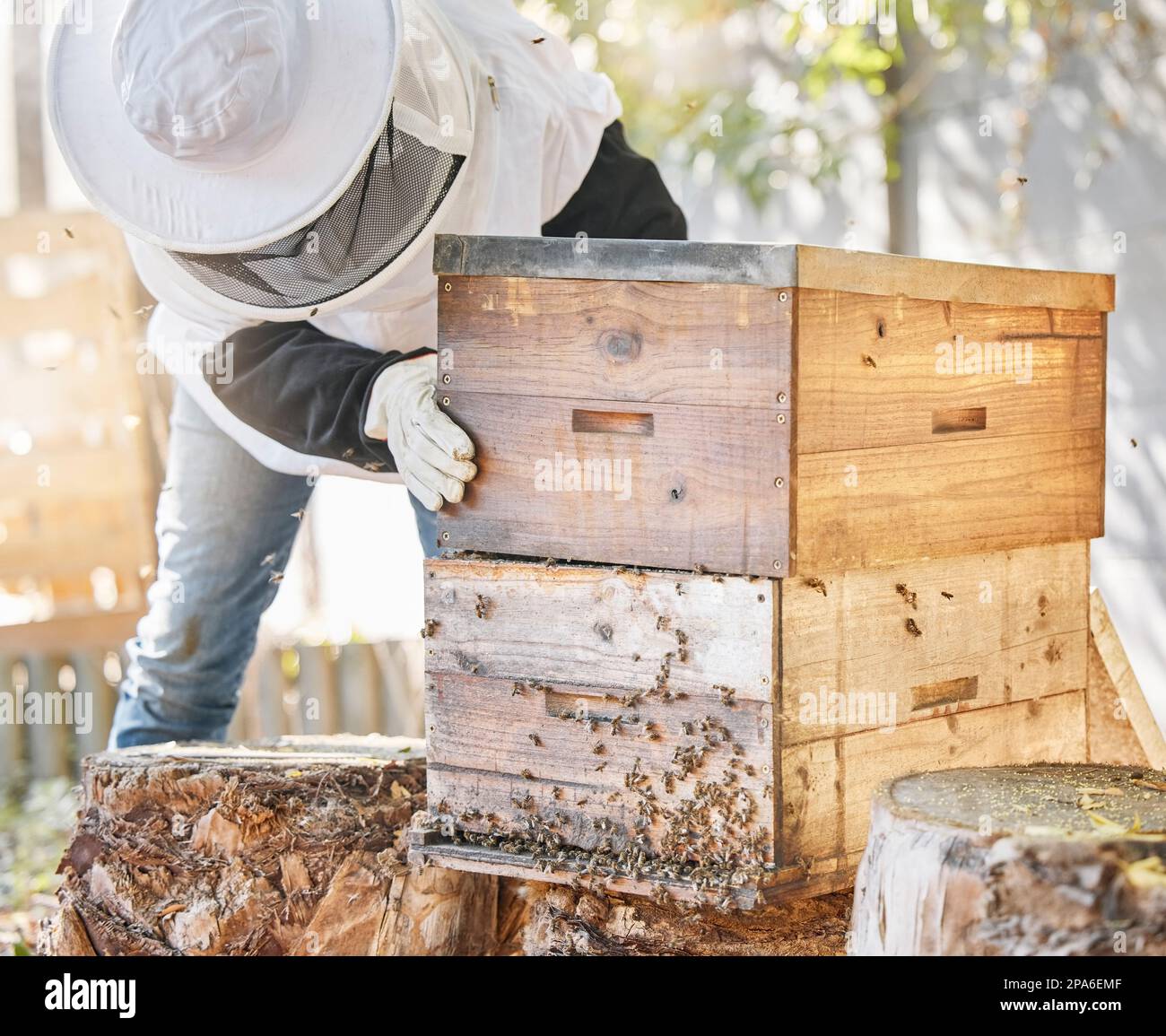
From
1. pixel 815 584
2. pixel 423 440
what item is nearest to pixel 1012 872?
pixel 815 584

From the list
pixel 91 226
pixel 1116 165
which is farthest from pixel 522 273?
pixel 91 226

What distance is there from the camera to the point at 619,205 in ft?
9.18

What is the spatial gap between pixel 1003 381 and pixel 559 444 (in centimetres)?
70

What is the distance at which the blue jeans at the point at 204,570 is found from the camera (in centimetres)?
295

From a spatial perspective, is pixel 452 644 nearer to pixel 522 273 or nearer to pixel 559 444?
pixel 559 444

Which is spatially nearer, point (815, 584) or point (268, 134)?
point (815, 584)

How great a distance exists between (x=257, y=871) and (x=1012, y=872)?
4.54ft

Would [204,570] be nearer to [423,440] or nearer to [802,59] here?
[423,440]

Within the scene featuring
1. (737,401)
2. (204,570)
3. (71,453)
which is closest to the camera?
(737,401)

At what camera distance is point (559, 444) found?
2.03 meters

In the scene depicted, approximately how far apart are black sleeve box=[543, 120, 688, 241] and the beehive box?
0.93 metres

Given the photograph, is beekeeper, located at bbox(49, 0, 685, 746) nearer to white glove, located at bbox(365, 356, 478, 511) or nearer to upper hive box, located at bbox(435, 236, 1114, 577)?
white glove, located at bbox(365, 356, 478, 511)

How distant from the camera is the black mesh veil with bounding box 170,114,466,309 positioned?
7.31ft

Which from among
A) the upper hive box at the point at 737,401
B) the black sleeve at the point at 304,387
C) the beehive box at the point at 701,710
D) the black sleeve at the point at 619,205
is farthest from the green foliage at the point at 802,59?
the black sleeve at the point at 304,387
